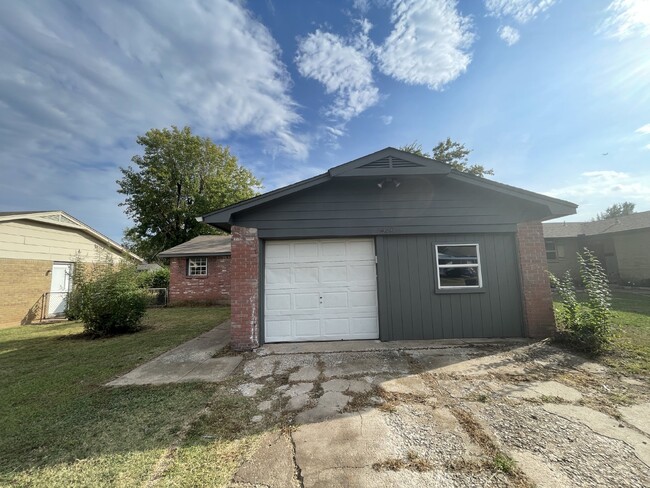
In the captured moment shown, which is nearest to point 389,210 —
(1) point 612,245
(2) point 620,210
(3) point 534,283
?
(3) point 534,283

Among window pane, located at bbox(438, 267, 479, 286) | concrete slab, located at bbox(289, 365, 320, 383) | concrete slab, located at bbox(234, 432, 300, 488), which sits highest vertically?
window pane, located at bbox(438, 267, 479, 286)

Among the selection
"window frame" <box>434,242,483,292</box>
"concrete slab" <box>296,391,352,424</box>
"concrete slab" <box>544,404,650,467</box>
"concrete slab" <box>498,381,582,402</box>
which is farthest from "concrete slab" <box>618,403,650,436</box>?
"window frame" <box>434,242,483,292</box>

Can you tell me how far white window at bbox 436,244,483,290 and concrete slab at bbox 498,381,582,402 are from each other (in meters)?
2.80

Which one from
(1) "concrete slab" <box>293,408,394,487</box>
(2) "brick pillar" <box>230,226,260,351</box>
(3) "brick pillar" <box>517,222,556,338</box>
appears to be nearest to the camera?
(1) "concrete slab" <box>293,408,394,487</box>

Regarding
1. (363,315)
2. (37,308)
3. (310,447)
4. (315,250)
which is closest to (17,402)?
(310,447)

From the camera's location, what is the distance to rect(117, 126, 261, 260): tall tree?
84.5 ft

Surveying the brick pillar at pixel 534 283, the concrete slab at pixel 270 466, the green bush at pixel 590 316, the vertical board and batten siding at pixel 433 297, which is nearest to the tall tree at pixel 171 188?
the vertical board and batten siding at pixel 433 297

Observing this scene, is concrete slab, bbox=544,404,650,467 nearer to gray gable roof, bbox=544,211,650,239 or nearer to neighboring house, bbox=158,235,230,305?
neighboring house, bbox=158,235,230,305

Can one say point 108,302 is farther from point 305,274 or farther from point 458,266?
point 458,266

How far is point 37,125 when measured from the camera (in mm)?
10156

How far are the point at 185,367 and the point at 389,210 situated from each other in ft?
17.9

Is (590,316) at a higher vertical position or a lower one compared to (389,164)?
lower

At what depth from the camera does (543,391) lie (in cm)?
372

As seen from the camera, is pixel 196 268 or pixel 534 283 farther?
pixel 196 268
